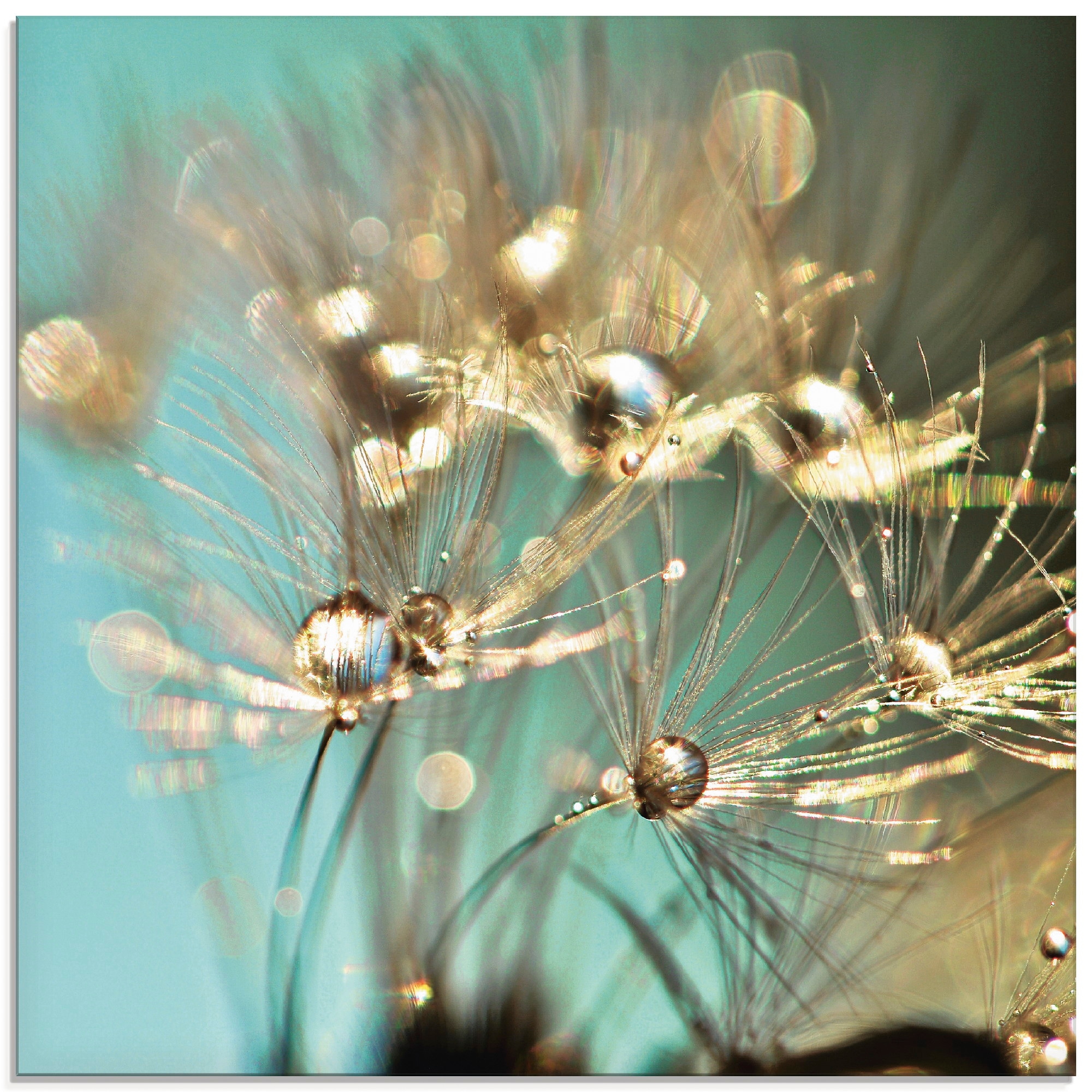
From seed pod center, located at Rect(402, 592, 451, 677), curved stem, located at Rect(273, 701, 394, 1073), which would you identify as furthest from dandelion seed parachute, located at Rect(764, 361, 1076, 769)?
curved stem, located at Rect(273, 701, 394, 1073)

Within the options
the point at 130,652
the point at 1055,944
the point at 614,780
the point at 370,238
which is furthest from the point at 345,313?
the point at 1055,944

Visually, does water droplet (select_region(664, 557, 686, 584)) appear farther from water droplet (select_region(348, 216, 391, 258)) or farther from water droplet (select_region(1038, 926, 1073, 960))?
water droplet (select_region(1038, 926, 1073, 960))

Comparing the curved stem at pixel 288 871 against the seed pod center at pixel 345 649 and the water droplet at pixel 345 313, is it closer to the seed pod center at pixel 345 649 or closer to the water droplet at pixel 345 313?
the seed pod center at pixel 345 649

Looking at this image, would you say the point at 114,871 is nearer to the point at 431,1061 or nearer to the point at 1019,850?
the point at 431,1061

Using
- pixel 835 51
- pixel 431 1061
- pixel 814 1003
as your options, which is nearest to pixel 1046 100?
pixel 835 51

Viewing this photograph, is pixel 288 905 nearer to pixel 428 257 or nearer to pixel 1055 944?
pixel 428 257
